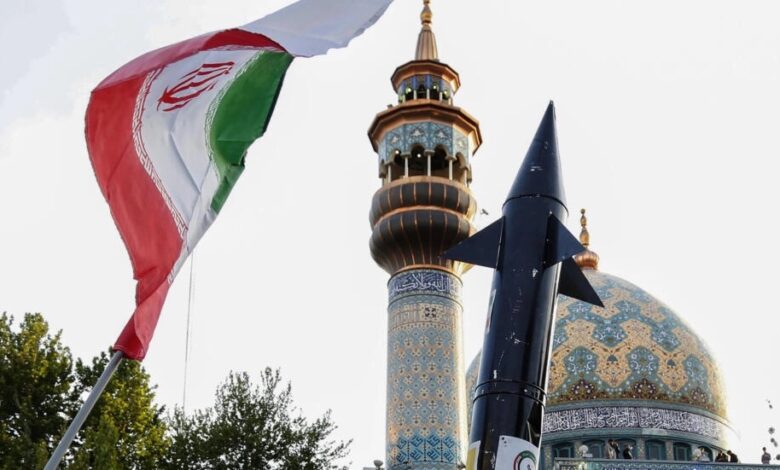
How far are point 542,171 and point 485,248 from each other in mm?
1125

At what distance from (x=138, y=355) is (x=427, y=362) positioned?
13792mm

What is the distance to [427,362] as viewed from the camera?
21000 mm

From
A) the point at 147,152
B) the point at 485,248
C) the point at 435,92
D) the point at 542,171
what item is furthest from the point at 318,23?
the point at 435,92

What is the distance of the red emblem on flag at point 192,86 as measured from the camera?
8.22 m

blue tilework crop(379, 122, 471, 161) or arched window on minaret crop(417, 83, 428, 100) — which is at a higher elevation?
arched window on minaret crop(417, 83, 428, 100)

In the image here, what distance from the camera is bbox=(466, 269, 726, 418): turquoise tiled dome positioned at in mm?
24891

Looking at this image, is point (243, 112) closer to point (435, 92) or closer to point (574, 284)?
point (574, 284)

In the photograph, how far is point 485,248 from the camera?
46.2 ft

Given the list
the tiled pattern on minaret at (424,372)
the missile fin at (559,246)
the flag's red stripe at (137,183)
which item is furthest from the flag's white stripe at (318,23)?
the tiled pattern on minaret at (424,372)

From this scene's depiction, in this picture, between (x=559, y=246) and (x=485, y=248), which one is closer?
(x=559, y=246)

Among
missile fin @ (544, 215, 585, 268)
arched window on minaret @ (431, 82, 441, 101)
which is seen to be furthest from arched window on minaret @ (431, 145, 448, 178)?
missile fin @ (544, 215, 585, 268)

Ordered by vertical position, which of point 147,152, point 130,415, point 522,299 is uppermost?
point 130,415

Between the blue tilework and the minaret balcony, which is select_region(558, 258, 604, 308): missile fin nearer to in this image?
the minaret balcony

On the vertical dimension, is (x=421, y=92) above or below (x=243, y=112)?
above
